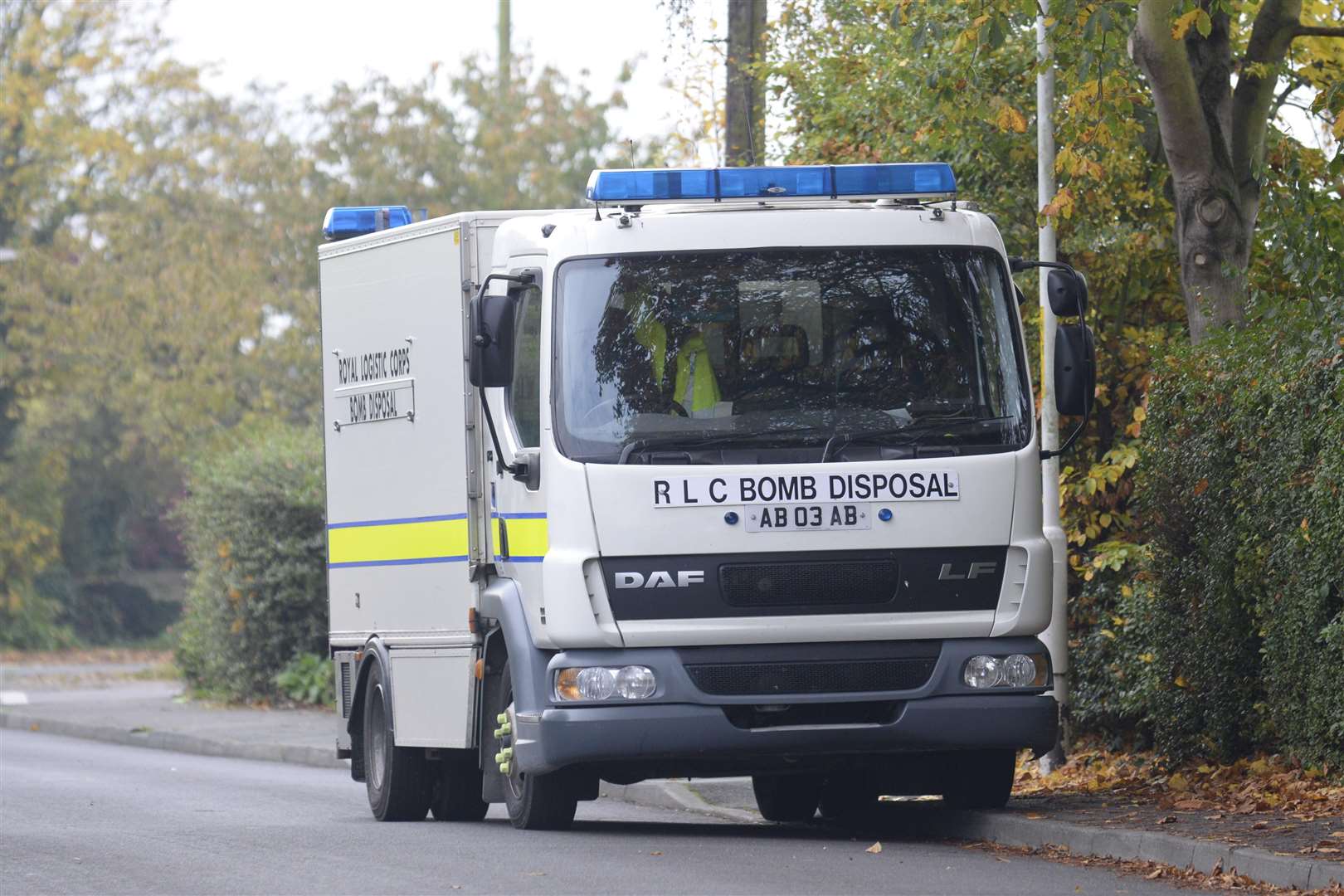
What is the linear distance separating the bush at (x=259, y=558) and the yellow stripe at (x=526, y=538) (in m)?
13.2

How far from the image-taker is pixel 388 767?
1293cm

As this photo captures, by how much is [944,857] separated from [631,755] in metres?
1.49

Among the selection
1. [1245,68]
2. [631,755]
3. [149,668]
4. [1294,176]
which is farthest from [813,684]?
[149,668]

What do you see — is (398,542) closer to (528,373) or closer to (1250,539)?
(528,373)

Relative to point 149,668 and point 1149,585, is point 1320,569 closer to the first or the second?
point 1149,585

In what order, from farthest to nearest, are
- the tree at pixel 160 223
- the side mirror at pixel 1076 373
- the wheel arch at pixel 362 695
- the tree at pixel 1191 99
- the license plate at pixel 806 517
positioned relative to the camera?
the tree at pixel 160 223
the wheel arch at pixel 362 695
the tree at pixel 1191 99
the side mirror at pixel 1076 373
the license plate at pixel 806 517

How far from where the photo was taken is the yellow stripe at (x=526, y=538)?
411 inches

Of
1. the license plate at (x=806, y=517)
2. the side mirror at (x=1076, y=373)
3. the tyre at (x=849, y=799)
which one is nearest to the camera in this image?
the license plate at (x=806, y=517)

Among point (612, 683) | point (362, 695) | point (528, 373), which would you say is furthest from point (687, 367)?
point (362, 695)

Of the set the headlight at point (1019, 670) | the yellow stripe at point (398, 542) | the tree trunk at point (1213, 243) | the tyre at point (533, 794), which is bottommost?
the tyre at point (533, 794)

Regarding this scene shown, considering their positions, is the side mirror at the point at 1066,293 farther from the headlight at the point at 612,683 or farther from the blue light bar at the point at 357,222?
the blue light bar at the point at 357,222

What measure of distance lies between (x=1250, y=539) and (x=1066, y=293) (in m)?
1.83

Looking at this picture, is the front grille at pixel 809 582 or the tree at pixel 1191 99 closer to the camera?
the front grille at pixel 809 582

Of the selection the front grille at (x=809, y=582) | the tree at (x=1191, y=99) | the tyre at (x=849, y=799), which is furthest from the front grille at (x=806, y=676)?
the tree at (x=1191, y=99)
